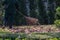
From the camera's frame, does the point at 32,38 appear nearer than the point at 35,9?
Yes

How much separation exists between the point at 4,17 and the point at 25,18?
2.27 m

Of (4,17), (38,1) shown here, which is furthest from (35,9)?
(4,17)

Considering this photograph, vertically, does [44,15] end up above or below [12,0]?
below

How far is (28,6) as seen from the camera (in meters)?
19.1

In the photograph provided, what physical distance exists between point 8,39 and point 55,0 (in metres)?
13.7

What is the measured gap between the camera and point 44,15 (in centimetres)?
1839

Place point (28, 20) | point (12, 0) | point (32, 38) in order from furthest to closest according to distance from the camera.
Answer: point (28, 20) → point (12, 0) → point (32, 38)

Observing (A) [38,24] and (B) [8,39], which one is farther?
(A) [38,24]

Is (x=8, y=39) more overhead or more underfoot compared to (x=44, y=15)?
more overhead

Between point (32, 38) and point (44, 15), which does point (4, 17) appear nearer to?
point (44, 15)

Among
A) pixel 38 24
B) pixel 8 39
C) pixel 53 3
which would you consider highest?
pixel 8 39

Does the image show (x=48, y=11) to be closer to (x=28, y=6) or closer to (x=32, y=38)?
(x=28, y=6)

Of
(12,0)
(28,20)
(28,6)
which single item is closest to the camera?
(12,0)

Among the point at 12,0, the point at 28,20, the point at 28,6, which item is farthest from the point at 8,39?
the point at 28,6
